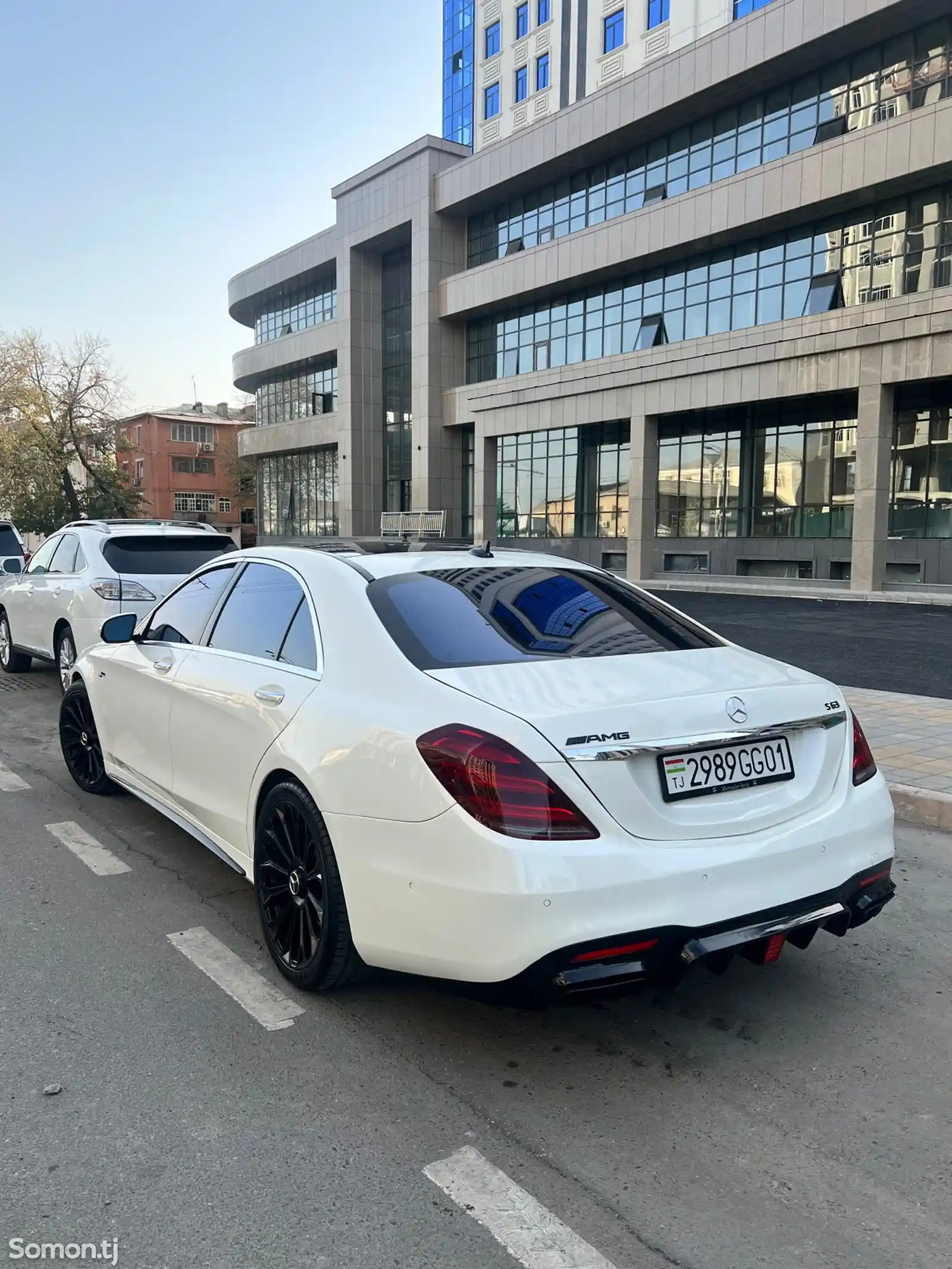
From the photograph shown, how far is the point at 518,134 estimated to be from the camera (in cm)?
3766

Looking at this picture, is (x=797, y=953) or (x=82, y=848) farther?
(x=82, y=848)

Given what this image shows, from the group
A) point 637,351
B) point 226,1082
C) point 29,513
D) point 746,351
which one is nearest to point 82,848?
point 226,1082

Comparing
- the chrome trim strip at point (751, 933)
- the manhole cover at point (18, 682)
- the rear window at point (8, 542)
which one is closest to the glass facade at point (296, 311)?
the rear window at point (8, 542)

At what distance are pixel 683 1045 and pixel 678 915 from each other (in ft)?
2.25

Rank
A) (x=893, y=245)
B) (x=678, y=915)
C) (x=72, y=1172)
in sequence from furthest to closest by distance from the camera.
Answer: (x=893, y=245) → (x=678, y=915) → (x=72, y=1172)

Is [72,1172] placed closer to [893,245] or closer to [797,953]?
[797,953]

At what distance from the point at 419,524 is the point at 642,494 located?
45.6 ft

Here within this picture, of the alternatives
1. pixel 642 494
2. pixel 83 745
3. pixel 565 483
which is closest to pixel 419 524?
pixel 565 483

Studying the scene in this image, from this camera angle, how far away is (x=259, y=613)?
4191mm

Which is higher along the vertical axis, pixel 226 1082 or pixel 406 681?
pixel 406 681

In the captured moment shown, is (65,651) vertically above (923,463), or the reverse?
(923,463)

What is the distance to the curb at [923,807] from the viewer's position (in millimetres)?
5512

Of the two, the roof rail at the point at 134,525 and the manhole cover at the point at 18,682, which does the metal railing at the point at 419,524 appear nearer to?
the manhole cover at the point at 18,682

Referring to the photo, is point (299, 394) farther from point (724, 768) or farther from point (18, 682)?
point (724, 768)
